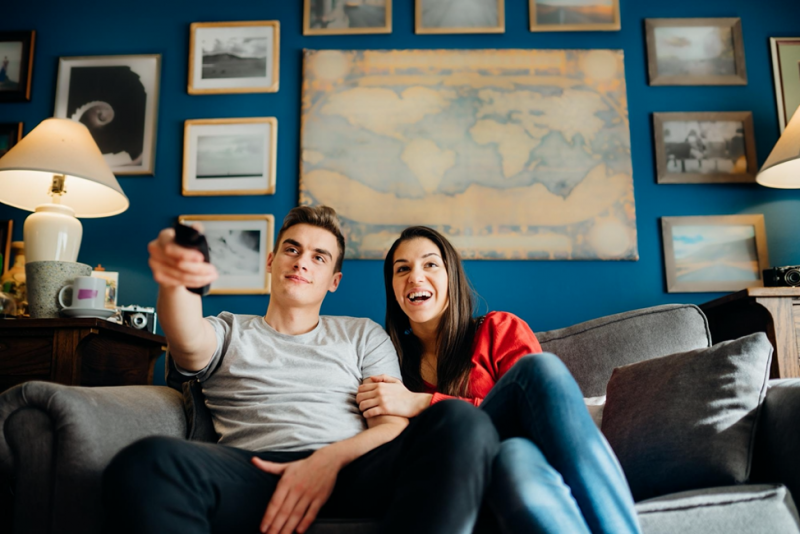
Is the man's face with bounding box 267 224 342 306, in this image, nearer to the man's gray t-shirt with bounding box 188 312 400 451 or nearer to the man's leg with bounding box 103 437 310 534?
the man's gray t-shirt with bounding box 188 312 400 451

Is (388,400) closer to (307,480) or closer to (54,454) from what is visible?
(307,480)

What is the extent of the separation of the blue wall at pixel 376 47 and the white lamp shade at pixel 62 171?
18 centimetres

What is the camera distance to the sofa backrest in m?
1.66

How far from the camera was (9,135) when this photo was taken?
2.39 metres

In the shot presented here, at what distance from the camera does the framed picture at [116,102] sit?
2.36m

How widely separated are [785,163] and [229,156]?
6.82 ft

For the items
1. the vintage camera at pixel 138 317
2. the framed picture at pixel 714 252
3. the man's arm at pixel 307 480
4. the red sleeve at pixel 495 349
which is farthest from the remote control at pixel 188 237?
the framed picture at pixel 714 252

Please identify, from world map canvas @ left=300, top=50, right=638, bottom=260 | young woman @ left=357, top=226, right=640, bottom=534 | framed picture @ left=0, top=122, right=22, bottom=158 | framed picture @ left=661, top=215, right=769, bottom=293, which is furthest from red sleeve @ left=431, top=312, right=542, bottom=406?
framed picture @ left=0, top=122, right=22, bottom=158

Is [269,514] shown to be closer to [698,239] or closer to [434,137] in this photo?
[434,137]

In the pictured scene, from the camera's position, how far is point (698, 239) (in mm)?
2223

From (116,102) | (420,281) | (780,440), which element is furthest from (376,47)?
(780,440)

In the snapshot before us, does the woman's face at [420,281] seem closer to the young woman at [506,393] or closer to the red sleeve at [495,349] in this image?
the young woman at [506,393]

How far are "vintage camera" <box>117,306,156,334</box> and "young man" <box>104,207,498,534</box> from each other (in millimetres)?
698

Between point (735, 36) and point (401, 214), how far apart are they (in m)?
1.54
